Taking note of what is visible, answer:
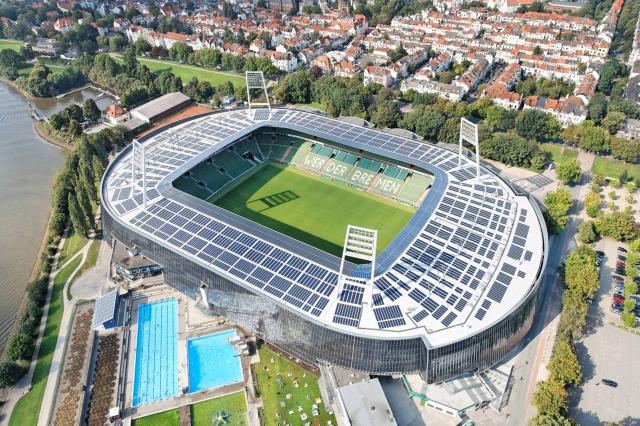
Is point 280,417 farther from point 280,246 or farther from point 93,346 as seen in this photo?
point 93,346

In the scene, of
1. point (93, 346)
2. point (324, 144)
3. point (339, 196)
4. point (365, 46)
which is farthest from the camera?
point (365, 46)

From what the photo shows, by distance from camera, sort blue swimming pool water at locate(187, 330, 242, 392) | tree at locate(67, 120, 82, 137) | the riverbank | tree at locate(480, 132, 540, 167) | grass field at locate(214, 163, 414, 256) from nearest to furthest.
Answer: blue swimming pool water at locate(187, 330, 242, 392) → grass field at locate(214, 163, 414, 256) → tree at locate(480, 132, 540, 167) → tree at locate(67, 120, 82, 137) → the riverbank

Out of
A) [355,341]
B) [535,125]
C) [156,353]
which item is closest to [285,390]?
[355,341]

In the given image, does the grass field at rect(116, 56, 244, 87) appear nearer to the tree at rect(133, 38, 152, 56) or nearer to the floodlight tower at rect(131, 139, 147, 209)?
the tree at rect(133, 38, 152, 56)

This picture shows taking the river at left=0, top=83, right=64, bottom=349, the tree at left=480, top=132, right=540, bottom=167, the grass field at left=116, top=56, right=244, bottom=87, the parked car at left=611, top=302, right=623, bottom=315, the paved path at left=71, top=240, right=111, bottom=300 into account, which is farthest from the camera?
the grass field at left=116, top=56, right=244, bottom=87

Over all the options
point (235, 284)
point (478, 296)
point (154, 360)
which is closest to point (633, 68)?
point (478, 296)

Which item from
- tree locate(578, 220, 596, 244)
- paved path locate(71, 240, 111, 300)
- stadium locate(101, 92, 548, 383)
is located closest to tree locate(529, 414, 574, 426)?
stadium locate(101, 92, 548, 383)

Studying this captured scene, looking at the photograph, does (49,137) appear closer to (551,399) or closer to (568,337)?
(568,337)
